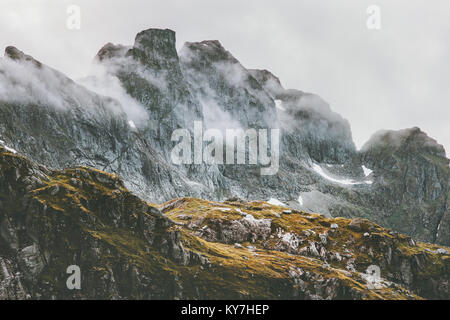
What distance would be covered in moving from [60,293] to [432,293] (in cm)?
11936

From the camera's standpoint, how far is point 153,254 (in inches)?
4338

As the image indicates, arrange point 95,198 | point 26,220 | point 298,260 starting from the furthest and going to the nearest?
point 298,260 < point 95,198 < point 26,220

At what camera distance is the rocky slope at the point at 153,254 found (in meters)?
95.1

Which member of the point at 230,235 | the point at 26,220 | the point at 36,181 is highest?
the point at 36,181

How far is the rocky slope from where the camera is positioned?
95.1 metres

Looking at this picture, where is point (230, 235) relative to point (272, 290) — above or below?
above

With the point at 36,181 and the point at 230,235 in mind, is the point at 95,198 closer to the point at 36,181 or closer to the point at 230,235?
the point at 36,181

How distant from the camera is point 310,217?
186 metres

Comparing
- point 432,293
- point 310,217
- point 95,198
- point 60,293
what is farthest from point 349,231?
point 60,293

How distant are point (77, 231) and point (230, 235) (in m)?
63.6

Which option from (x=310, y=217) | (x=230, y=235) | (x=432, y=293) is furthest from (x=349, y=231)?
(x=230, y=235)
